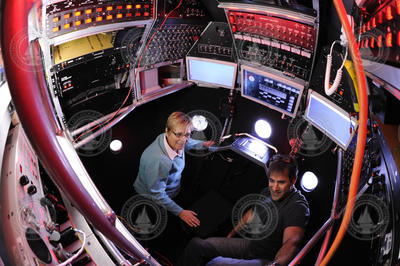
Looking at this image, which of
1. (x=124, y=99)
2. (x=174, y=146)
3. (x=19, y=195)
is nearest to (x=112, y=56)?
(x=124, y=99)

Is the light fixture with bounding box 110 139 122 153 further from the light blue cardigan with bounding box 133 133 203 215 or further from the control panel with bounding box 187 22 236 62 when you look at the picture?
the control panel with bounding box 187 22 236 62

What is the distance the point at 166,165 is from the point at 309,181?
1533mm

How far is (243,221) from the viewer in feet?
9.25

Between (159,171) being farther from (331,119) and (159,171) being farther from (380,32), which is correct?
(380,32)

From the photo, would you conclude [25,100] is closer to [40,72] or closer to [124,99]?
[40,72]

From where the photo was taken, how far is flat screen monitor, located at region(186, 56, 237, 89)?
3377mm

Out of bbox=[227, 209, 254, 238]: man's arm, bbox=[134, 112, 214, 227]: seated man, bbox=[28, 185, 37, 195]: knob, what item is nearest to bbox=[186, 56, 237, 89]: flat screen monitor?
bbox=[134, 112, 214, 227]: seated man

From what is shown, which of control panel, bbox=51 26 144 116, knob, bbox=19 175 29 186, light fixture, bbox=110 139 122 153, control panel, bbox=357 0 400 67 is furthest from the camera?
light fixture, bbox=110 139 122 153

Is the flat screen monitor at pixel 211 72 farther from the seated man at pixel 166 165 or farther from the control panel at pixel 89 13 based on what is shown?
the seated man at pixel 166 165

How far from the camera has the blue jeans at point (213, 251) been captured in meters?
2.53

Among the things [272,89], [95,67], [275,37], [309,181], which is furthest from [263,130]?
[95,67]

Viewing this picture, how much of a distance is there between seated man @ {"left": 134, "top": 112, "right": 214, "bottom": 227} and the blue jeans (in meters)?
0.25

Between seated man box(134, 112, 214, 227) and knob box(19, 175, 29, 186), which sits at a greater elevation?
knob box(19, 175, 29, 186)

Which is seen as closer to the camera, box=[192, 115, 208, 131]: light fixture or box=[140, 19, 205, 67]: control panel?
box=[140, 19, 205, 67]: control panel
